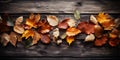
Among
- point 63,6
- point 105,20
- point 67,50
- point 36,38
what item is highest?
point 63,6

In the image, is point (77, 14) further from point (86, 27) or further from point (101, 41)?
point (101, 41)

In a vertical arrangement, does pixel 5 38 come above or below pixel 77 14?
below

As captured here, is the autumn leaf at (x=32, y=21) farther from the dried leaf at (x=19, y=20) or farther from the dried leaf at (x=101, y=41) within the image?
the dried leaf at (x=101, y=41)

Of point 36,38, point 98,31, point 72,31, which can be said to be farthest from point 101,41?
point 36,38

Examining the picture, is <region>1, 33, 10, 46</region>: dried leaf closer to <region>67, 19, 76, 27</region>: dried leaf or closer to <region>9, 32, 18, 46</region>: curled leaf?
<region>9, 32, 18, 46</region>: curled leaf

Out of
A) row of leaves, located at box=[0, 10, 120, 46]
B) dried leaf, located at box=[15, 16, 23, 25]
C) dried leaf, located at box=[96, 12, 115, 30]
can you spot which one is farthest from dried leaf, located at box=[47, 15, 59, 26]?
dried leaf, located at box=[96, 12, 115, 30]
